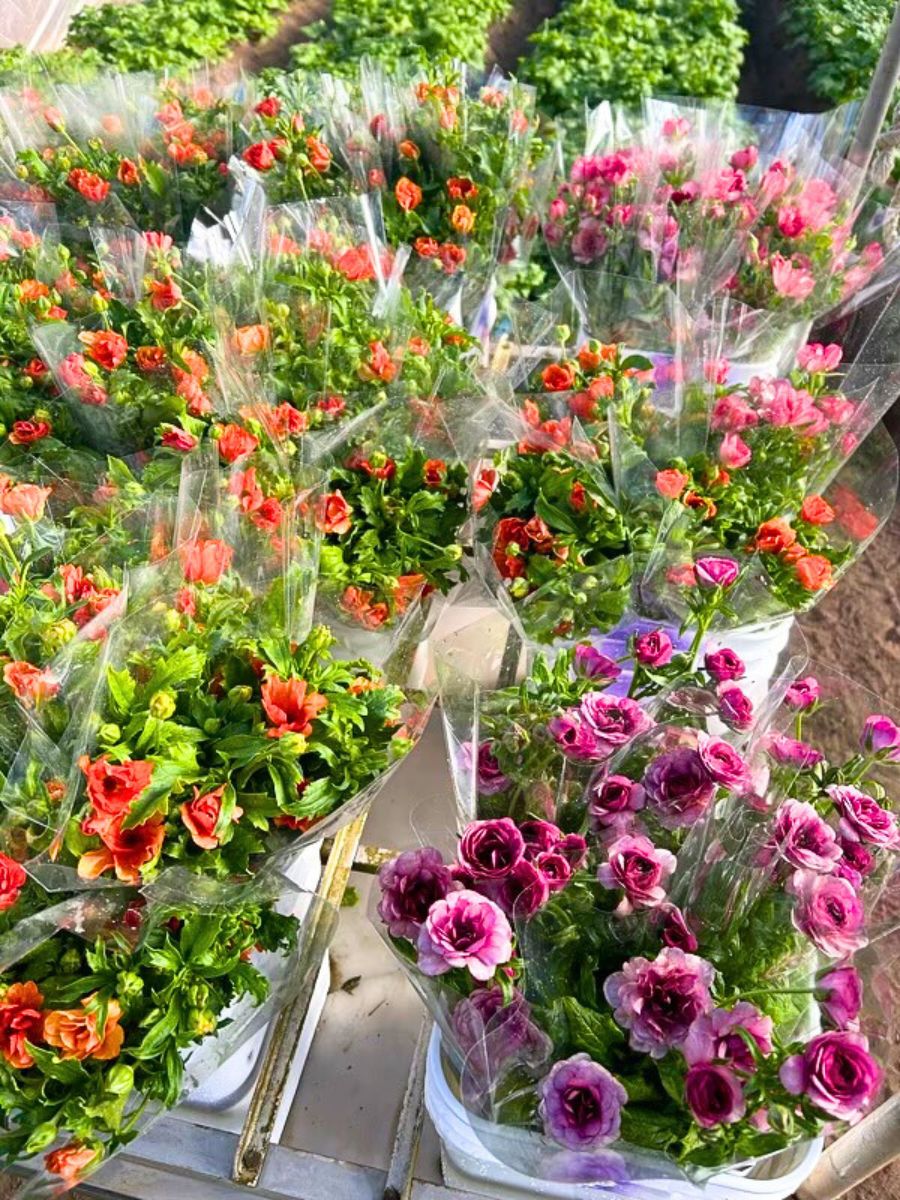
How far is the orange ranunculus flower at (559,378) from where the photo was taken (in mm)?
1906

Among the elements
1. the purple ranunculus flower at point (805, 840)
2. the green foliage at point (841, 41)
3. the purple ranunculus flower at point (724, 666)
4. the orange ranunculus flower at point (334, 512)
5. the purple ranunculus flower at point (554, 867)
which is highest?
the green foliage at point (841, 41)

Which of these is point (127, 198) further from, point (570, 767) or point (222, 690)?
point (570, 767)

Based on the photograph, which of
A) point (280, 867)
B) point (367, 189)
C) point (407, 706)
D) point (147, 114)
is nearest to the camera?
point (280, 867)

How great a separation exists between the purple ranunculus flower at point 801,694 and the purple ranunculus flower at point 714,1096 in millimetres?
531

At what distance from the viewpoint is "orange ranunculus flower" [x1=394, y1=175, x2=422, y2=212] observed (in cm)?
241

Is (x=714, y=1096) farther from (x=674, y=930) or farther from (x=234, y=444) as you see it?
(x=234, y=444)

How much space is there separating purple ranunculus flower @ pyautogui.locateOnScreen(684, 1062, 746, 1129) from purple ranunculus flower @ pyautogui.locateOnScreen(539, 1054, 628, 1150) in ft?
0.29

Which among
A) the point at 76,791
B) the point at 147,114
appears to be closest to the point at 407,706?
the point at 76,791

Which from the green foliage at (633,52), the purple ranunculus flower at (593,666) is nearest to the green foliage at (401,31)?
the green foliage at (633,52)

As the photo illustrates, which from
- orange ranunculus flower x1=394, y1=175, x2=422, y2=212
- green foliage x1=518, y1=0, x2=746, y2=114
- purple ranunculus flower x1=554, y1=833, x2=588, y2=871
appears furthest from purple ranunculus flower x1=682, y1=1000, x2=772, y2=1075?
green foliage x1=518, y1=0, x2=746, y2=114

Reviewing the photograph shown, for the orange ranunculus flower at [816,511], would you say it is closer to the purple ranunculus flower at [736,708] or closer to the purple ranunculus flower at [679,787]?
the purple ranunculus flower at [736,708]

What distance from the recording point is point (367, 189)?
2547 millimetres

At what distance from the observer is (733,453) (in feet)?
5.81

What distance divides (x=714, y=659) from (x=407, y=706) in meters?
0.44
